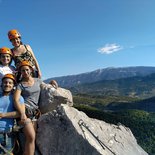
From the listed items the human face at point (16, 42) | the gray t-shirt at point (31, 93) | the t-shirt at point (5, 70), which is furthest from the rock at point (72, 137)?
the human face at point (16, 42)

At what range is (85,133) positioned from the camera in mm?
9492

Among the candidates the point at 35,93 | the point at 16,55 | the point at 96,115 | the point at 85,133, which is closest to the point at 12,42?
the point at 16,55

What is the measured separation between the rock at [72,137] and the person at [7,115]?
3.94 feet

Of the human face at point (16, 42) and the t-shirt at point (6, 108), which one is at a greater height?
the human face at point (16, 42)

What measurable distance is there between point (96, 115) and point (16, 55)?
399 feet

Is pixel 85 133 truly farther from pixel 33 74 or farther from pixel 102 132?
pixel 33 74

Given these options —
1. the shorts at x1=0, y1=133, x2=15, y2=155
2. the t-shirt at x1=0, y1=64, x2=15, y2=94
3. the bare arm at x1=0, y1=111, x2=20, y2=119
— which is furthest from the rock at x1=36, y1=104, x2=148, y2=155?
the t-shirt at x1=0, y1=64, x2=15, y2=94

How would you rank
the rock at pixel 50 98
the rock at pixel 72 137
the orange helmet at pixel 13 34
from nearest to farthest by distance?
the rock at pixel 72 137
the orange helmet at pixel 13 34
the rock at pixel 50 98

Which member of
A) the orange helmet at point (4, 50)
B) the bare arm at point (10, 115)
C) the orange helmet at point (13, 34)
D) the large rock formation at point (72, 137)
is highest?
the orange helmet at point (13, 34)

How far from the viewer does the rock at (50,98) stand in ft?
35.2

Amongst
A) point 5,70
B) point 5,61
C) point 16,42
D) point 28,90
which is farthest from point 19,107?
point 16,42

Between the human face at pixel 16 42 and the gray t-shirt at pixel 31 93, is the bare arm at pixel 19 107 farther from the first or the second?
the human face at pixel 16 42

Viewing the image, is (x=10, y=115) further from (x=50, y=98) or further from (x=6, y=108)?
(x=50, y=98)

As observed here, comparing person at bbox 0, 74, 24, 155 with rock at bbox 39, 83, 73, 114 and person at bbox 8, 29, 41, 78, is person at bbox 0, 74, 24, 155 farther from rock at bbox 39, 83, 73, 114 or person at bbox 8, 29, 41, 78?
rock at bbox 39, 83, 73, 114
